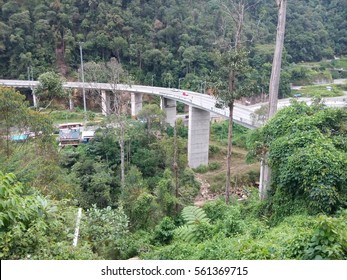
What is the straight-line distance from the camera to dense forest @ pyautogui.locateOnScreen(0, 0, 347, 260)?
4961mm

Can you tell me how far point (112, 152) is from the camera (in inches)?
938

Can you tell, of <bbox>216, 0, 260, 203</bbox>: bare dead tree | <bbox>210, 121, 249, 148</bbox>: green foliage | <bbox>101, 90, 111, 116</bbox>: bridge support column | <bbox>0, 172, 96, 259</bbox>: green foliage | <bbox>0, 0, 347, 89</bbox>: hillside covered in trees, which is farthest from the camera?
<bbox>0, 0, 347, 89</bbox>: hillside covered in trees

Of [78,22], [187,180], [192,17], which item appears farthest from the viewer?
[192,17]

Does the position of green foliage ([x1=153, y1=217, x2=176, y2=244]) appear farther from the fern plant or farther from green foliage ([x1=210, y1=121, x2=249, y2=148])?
green foliage ([x1=210, y1=121, x2=249, y2=148])

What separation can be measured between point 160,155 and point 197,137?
236 inches

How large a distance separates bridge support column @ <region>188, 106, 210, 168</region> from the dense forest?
95 centimetres

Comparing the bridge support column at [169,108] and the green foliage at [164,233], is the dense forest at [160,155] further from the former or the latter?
the bridge support column at [169,108]

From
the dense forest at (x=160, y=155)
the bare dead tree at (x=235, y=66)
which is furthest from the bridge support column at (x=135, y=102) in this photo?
the bare dead tree at (x=235, y=66)

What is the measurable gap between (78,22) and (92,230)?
135 feet

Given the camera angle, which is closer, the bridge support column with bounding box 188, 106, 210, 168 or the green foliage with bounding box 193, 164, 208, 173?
the green foliage with bounding box 193, 164, 208, 173

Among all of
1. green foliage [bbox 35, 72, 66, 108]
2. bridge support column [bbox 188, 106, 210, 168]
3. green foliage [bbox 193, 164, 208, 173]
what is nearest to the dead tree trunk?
green foliage [bbox 35, 72, 66, 108]

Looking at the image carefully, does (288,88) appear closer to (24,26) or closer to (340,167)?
(24,26)

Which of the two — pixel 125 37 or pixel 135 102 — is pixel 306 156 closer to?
pixel 135 102

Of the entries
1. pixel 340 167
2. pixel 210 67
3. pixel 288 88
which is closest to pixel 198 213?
pixel 340 167
